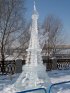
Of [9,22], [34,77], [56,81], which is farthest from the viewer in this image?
[9,22]

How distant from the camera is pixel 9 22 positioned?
2311cm

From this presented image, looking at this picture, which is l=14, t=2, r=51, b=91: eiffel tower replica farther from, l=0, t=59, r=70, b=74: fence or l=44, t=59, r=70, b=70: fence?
l=44, t=59, r=70, b=70: fence

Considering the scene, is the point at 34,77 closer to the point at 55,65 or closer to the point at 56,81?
the point at 56,81

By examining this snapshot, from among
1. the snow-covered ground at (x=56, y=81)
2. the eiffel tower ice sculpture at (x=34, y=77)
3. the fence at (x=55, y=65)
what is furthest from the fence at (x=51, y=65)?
the eiffel tower ice sculpture at (x=34, y=77)

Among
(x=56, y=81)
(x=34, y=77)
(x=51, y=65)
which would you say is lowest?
(x=56, y=81)

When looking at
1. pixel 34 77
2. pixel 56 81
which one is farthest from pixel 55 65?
pixel 34 77

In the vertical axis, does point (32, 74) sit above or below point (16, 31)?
below

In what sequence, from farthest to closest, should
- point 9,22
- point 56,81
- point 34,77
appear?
point 9,22 → point 56,81 → point 34,77

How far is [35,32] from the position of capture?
11836mm

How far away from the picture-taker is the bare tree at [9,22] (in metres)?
22.7

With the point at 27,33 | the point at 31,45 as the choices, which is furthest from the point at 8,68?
the point at 31,45

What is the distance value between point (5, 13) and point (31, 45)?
451 inches

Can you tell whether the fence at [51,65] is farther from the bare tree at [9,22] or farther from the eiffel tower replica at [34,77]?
the eiffel tower replica at [34,77]

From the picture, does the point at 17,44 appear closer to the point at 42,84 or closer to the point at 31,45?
the point at 31,45
